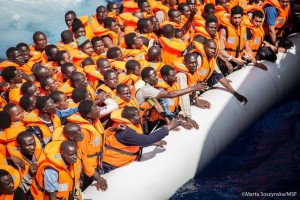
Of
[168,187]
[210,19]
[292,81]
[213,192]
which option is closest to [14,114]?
[168,187]

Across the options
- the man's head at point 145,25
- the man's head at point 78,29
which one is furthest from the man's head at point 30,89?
the man's head at point 145,25

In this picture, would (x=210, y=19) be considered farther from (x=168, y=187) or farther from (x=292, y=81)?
(x=168, y=187)

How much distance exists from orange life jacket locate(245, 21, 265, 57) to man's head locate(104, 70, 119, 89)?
2510 mm

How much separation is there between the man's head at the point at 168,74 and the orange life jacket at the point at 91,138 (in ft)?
3.84

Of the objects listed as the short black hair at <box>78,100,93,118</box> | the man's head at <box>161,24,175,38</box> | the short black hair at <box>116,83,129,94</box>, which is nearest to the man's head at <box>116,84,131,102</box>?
the short black hair at <box>116,83,129,94</box>

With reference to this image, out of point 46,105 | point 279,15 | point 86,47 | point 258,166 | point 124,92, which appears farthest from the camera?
point 279,15

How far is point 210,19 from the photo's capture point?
5770 mm

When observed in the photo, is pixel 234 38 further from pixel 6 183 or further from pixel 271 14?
pixel 6 183

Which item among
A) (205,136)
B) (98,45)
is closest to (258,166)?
(205,136)

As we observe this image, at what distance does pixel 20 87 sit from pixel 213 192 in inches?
102

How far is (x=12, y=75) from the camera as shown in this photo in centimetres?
531

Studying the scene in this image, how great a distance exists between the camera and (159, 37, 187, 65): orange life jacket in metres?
5.61

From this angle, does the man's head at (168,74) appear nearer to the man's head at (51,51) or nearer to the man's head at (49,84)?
the man's head at (49,84)

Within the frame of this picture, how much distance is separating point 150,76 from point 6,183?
2.02 m
